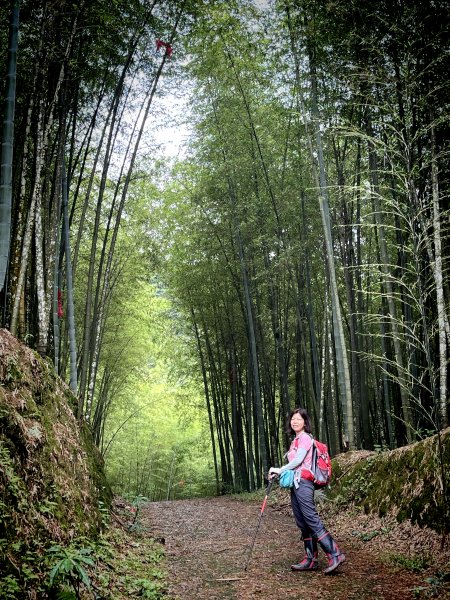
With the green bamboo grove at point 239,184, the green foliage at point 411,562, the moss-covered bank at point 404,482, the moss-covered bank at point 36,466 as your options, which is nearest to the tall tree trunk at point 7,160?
the green bamboo grove at point 239,184

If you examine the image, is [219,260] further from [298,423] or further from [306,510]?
[306,510]

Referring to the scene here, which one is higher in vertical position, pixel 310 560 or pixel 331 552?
pixel 331 552

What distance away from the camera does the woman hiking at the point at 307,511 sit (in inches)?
109

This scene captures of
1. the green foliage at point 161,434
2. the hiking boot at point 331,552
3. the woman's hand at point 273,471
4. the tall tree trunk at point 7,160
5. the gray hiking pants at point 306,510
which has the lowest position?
the green foliage at point 161,434

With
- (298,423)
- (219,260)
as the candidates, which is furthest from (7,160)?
(219,260)

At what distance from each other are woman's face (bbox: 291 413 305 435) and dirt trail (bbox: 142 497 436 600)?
35.4 inches

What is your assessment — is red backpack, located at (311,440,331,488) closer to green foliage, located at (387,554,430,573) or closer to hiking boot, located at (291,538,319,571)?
hiking boot, located at (291,538,319,571)

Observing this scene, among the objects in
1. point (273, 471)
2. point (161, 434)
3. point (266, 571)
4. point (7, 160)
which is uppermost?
point (7, 160)

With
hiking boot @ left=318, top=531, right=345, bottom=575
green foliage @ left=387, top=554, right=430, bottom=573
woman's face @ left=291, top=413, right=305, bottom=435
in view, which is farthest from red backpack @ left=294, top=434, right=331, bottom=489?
green foliage @ left=387, top=554, right=430, bottom=573

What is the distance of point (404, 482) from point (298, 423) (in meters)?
1.29

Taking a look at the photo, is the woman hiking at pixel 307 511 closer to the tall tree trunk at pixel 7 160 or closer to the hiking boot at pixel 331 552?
the hiking boot at pixel 331 552

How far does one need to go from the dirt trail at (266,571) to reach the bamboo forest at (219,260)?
24mm

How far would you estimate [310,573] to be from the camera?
2.80 metres

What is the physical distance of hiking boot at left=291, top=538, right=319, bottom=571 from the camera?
286 centimetres
